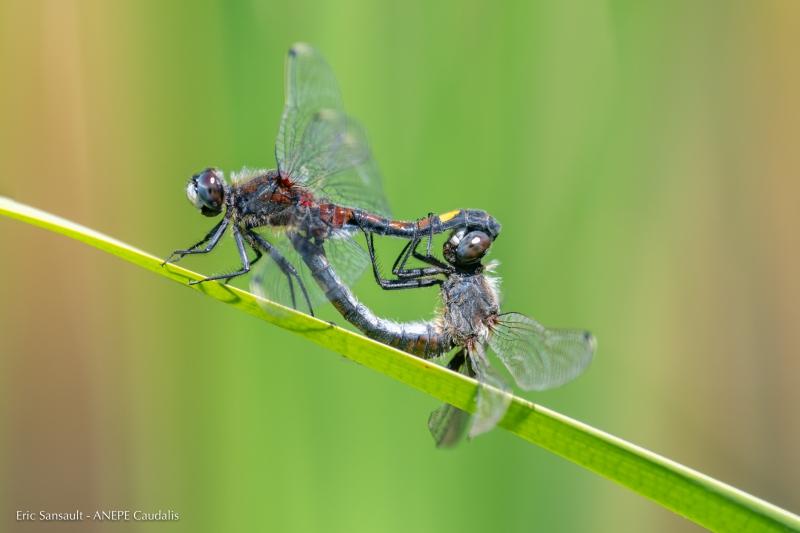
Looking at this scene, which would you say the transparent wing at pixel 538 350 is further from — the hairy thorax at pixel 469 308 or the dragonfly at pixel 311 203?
the dragonfly at pixel 311 203

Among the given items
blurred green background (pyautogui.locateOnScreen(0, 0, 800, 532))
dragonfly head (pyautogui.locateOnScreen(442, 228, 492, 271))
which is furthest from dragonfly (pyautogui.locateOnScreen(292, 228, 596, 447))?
blurred green background (pyautogui.locateOnScreen(0, 0, 800, 532))

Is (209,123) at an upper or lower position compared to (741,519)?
upper

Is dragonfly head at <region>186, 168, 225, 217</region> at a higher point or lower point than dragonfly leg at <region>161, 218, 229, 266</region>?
higher

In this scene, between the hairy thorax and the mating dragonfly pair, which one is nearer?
the mating dragonfly pair

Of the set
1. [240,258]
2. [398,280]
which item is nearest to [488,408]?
[398,280]

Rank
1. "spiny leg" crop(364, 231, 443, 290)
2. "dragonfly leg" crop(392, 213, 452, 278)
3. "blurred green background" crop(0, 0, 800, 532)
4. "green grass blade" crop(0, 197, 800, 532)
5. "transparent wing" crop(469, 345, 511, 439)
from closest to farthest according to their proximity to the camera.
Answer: "green grass blade" crop(0, 197, 800, 532) < "transparent wing" crop(469, 345, 511, 439) < "blurred green background" crop(0, 0, 800, 532) < "spiny leg" crop(364, 231, 443, 290) < "dragonfly leg" crop(392, 213, 452, 278)

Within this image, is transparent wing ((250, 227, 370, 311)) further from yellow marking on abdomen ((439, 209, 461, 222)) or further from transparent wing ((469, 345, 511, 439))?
transparent wing ((469, 345, 511, 439))

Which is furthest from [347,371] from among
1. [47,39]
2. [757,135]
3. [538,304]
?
Answer: [757,135]

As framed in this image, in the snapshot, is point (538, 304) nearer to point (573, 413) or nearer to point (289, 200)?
point (573, 413)
